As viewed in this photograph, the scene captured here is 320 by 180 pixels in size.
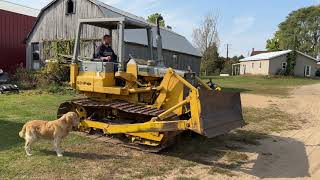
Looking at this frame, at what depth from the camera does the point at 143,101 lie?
30.1 ft

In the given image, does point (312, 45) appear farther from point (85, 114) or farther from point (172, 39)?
point (85, 114)

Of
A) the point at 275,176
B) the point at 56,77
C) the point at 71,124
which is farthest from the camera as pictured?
the point at 56,77

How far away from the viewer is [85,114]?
32.2 feet

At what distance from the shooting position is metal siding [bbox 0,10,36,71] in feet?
88.8

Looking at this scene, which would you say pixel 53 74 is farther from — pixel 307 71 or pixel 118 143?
pixel 307 71

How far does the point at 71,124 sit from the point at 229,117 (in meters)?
3.29

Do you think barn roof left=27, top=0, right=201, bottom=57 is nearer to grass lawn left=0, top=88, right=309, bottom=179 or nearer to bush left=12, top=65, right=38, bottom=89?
bush left=12, top=65, right=38, bottom=89

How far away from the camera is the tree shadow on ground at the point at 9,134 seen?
841 cm

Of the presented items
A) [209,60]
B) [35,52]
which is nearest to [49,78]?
[35,52]

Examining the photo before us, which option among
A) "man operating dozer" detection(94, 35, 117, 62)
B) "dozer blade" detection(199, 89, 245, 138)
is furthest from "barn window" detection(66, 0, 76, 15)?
"dozer blade" detection(199, 89, 245, 138)

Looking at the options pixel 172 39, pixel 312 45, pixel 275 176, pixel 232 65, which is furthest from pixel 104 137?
pixel 312 45

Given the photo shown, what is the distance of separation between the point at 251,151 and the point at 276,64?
154ft

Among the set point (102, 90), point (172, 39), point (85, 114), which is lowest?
point (85, 114)

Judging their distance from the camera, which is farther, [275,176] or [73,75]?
[73,75]
